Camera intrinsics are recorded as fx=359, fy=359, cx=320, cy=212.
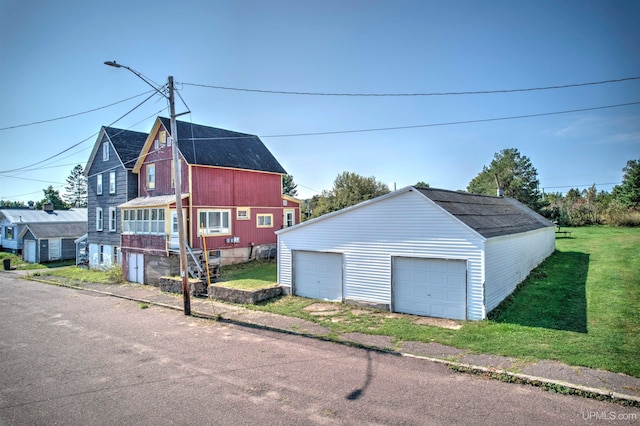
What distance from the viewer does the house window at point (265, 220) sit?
90.4 feet

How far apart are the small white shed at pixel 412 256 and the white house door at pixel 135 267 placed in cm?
1170

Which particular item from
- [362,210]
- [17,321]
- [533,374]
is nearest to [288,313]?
[362,210]

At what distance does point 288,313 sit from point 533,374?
26.3 feet

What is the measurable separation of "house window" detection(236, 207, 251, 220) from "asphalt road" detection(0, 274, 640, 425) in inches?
574

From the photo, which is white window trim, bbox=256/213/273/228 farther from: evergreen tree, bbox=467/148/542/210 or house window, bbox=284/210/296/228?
evergreen tree, bbox=467/148/542/210

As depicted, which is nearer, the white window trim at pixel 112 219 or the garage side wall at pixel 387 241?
the garage side wall at pixel 387 241

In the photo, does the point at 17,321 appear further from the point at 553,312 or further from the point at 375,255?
the point at 553,312

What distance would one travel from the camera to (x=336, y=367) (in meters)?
8.38

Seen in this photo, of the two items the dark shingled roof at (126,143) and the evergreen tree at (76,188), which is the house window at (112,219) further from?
the evergreen tree at (76,188)

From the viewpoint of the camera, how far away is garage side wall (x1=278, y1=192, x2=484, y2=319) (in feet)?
37.7

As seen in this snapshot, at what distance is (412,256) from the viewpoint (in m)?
12.6

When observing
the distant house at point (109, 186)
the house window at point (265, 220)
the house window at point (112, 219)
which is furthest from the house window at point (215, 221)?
the house window at point (112, 219)

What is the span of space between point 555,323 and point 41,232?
1754 inches

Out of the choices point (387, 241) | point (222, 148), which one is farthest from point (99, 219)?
point (387, 241)
